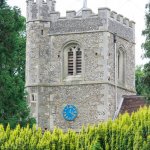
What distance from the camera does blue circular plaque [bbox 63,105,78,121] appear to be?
49.7m

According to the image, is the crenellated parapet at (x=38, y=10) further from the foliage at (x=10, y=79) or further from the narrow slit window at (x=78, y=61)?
the foliage at (x=10, y=79)

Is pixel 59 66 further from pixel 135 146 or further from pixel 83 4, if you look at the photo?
pixel 135 146

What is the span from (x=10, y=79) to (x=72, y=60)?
12518mm

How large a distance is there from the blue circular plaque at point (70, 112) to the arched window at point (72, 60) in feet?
6.37

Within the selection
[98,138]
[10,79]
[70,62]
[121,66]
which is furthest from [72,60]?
[98,138]

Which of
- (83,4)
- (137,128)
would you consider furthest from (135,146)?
(83,4)

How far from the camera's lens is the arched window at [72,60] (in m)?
50.3

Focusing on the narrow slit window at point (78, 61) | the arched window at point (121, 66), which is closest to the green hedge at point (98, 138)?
the narrow slit window at point (78, 61)

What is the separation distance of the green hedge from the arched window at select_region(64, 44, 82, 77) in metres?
16.1

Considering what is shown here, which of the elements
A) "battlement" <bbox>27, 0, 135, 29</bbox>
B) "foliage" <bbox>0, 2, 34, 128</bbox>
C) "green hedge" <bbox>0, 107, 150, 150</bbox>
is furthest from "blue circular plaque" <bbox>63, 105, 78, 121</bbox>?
"green hedge" <bbox>0, 107, 150, 150</bbox>

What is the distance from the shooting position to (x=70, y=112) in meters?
49.9

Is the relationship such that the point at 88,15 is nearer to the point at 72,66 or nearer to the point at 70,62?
the point at 70,62

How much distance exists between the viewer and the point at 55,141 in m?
33.5

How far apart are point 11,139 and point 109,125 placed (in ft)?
12.7
